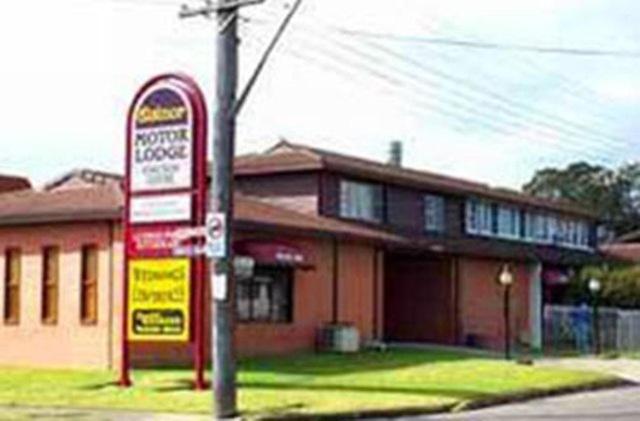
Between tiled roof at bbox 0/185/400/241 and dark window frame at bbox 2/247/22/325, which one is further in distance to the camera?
dark window frame at bbox 2/247/22/325

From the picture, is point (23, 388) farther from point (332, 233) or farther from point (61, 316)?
point (332, 233)

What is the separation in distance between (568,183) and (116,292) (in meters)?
88.6

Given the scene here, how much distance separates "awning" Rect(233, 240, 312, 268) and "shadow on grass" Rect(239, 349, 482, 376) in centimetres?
251

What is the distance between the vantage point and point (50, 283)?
37375 millimetres

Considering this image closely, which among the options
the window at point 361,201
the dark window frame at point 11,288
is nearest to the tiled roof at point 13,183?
the window at point 361,201

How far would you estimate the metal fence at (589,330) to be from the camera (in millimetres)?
54656

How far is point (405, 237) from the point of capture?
4962 centimetres

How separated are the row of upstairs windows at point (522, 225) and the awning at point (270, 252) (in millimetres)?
17967

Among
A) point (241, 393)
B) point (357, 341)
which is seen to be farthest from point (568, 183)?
point (241, 393)

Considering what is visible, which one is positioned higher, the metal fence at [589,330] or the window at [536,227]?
the window at [536,227]

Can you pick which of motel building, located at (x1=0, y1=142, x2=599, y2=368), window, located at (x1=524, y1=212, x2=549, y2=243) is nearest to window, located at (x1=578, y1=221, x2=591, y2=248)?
motel building, located at (x1=0, y1=142, x2=599, y2=368)

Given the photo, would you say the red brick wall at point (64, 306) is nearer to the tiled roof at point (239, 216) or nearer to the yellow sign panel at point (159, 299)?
the tiled roof at point (239, 216)

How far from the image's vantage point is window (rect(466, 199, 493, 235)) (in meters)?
56.5

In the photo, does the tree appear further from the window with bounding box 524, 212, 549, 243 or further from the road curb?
the road curb
